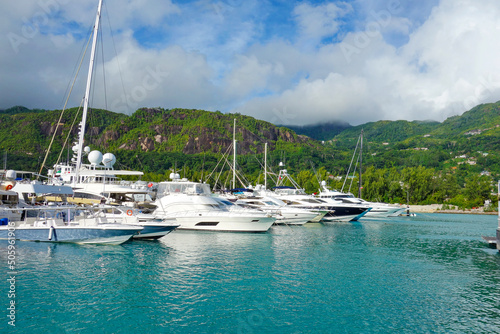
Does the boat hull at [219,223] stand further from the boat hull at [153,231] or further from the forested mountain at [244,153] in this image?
the forested mountain at [244,153]

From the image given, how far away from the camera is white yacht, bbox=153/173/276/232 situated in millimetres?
32062

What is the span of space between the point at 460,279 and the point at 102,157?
38.7 m

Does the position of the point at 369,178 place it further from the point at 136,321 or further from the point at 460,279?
the point at 136,321

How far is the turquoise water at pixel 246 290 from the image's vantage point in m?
11.0

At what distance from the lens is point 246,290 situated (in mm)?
14375

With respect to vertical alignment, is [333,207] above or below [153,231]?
above

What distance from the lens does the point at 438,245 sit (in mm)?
29000

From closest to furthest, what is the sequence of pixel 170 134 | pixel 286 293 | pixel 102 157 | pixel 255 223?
pixel 286 293 → pixel 255 223 → pixel 102 157 → pixel 170 134

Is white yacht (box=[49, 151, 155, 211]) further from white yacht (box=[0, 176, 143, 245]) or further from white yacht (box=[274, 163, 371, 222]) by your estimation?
white yacht (box=[274, 163, 371, 222])

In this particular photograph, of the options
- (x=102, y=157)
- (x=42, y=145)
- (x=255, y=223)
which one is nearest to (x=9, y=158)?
(x=42, y=145)

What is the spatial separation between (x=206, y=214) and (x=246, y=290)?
18.3 m

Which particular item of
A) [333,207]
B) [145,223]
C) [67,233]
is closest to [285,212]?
[333,207]

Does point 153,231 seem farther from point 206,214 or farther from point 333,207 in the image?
point 333,207

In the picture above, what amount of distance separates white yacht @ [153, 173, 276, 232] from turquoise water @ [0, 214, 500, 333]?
7579 millimetres
